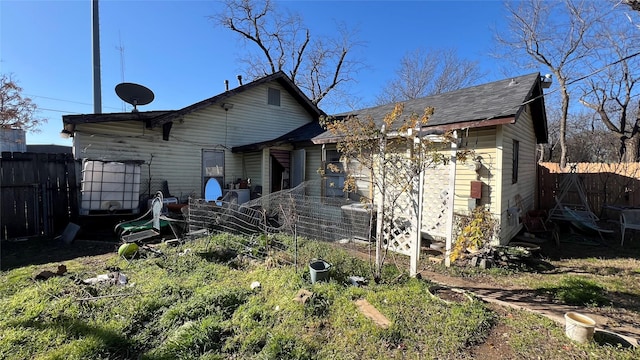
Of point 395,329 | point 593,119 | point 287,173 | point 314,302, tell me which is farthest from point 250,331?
point 593,119

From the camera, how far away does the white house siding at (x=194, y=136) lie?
26.6ft

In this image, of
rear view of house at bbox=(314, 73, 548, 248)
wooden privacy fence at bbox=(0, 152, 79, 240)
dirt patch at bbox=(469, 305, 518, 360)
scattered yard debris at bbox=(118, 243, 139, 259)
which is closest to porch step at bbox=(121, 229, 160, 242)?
scattered yard debris at bbox=(118, 243, 139, 259)

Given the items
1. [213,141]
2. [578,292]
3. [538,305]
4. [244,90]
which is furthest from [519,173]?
[213,141]

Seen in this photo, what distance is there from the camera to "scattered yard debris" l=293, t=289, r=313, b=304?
3.43 m

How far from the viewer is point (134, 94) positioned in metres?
9.37

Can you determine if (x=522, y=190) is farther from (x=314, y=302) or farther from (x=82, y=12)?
(x=82, y=12)

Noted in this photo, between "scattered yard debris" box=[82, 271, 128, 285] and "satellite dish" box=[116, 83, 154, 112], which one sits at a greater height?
"satellite dish" box=[116, 83, 154, 112]

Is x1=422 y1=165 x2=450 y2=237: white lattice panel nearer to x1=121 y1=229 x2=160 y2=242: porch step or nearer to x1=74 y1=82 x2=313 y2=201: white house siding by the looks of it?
x1=121 y1=229 x2=160 y2=242: porch step

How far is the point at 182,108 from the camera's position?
8867 mm

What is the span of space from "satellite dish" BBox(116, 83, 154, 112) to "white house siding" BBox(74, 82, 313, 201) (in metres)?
1.36

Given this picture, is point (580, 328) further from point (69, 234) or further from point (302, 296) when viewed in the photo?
point (69, 234)

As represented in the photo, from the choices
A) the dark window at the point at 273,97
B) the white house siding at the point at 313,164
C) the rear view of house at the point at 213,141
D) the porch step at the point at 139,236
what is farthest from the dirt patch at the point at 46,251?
the dark window at the point at 273,97

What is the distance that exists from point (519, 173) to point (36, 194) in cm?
1258

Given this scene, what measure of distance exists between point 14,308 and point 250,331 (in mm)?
2972
